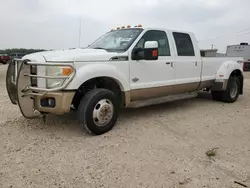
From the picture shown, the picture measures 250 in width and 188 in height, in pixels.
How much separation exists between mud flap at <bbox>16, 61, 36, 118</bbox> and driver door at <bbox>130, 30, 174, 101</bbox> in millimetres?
1747

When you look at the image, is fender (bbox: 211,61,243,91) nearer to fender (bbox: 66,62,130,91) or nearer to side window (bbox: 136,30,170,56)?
side window (bbox: 136,30,170,56)

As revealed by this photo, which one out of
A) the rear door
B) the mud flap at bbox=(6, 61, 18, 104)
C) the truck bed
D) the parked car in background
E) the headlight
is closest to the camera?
the headlight

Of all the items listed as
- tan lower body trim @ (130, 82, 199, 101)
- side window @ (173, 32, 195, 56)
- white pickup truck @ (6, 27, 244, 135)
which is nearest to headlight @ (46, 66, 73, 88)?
white pickup truck @ (6, 27, 244, 135)

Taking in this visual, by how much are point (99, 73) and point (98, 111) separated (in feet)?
1.98

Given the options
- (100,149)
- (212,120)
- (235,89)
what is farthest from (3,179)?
(235,89)

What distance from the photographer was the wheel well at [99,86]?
164 inches

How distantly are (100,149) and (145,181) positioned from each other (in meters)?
1.00

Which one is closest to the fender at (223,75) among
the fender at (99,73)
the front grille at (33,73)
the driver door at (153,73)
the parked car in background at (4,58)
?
the driver door at (153,73)

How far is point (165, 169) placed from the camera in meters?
2.85

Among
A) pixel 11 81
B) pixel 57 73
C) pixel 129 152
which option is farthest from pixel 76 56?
pixel 129 152

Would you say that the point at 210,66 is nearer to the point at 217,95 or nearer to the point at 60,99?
the point at 217,95

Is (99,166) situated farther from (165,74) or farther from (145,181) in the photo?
(165,74)

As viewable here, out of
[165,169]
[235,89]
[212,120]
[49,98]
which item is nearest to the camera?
[165,169]

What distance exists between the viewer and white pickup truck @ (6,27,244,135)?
359cm
